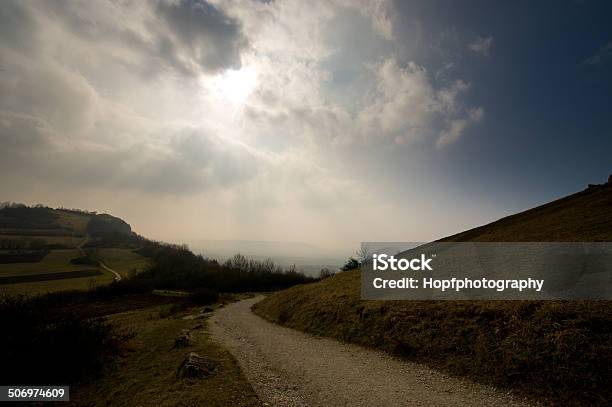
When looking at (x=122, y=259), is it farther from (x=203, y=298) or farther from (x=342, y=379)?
(x=342, y=379)

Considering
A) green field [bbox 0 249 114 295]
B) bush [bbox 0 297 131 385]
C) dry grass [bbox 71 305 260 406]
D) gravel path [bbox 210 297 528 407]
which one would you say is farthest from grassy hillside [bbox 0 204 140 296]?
gravel path [bbox 210 297 528 407]

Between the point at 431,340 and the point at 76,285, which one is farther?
the point at 76,285

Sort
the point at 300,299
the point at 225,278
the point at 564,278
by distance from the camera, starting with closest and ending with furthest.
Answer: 1. the point at 564,278
2. the point at 300,299
3. the point at 225,278

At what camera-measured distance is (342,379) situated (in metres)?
12.2

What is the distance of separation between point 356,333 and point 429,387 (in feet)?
24.9

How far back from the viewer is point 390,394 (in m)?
10.8

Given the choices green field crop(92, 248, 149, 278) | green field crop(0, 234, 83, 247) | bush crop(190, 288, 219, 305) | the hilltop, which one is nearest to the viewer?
bush crop(190, 288, 219, 305)

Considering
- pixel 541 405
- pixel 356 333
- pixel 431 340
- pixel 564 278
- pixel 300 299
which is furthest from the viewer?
pixel 300 299

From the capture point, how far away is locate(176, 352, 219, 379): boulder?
38.9 feet

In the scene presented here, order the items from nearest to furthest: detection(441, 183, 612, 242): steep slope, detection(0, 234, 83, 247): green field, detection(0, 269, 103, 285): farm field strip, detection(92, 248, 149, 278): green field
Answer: detection(441, 183, 612, 242): steep slope → detection(0, 269, 103, 285): farm field strip → detection(92, 248, 149, 278): green field → detection(0, 234, 83, 247): green field

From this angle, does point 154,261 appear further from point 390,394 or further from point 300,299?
point 390,394

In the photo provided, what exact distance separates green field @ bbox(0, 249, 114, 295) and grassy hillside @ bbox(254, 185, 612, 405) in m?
69.7

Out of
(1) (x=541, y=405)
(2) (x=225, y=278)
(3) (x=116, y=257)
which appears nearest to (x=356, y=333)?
(1) (x=541, y=405)

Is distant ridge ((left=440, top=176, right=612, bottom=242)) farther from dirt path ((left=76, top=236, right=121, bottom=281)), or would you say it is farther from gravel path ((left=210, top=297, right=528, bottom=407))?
dirt path ((left=76, top=236, right=121, bottom=281))
